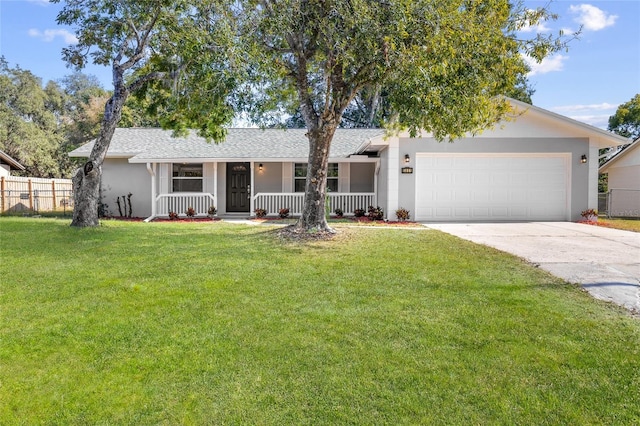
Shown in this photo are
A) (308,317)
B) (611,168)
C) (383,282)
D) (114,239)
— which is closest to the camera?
(308,317)

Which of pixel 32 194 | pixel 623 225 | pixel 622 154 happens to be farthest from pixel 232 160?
pixel 622 154

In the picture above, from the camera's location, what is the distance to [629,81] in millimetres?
14883

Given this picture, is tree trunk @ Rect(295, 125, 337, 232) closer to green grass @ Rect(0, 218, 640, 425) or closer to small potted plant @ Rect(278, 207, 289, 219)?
green grass @ Rect(0, 218, 640, 425)

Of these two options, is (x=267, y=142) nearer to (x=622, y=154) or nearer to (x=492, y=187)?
(x=492, y=187)

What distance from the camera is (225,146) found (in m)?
16.4

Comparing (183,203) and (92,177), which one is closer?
(92,177)

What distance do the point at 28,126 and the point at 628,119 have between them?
141 feet

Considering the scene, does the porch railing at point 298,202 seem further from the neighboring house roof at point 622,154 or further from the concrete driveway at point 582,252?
the neighboring house roof at point 622,154

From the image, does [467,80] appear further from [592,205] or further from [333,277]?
[592,205]

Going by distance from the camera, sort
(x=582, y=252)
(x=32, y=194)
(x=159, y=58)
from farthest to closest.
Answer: (x=32, y=194)
(x=159, y=58)
(x=582, y=252)

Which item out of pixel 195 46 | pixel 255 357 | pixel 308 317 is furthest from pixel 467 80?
pixel 255 357

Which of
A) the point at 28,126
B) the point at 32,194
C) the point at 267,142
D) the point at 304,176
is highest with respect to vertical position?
the point at 28,126

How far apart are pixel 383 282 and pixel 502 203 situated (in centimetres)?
1005

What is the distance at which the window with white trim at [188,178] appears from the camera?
16.0 m
